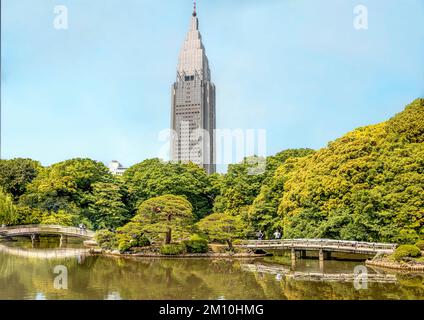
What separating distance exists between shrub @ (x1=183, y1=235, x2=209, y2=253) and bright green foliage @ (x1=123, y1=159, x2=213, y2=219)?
12753 mm

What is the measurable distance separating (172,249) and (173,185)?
1408 centimetres

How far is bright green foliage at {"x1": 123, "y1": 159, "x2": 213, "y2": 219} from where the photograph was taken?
4169 centimetres

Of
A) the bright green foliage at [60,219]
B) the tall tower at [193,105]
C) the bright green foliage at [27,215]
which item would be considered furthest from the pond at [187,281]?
the tall tower at [193,105]

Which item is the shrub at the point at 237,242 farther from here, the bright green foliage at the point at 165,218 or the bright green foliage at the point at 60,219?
the bright green foliage at the point at 60,219

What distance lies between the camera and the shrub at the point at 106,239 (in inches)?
1151

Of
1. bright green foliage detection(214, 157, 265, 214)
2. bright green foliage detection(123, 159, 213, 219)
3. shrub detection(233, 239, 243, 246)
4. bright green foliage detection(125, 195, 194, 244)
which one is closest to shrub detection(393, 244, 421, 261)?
shrub detection(233, 239, 243, 246)

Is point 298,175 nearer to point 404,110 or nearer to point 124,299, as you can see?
point 404,110

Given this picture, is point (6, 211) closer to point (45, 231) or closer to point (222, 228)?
point (45, 231)

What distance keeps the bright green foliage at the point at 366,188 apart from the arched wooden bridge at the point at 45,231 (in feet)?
51.0

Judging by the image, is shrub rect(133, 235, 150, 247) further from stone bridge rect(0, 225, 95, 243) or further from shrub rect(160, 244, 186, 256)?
stone bridge rect(0, 225, 95, 243)
